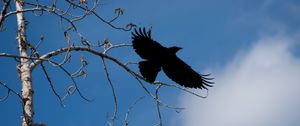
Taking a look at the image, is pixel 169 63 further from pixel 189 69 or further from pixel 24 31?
pixel 24 31

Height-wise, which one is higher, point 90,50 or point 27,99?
point 90,50

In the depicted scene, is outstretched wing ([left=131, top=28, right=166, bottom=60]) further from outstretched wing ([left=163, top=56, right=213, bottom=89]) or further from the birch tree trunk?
the birch tree trunk

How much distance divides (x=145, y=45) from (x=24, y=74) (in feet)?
5.18

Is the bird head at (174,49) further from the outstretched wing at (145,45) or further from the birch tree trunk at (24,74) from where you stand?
the birch tree trunk at (24,74)

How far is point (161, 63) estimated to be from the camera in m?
6.17

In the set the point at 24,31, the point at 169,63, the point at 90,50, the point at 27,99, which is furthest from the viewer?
the point at 169,63

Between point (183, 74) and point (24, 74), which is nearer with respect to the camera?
point (24, 74)

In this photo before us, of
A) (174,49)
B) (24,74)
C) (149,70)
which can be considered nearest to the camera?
(24,74)

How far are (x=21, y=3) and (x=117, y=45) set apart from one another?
3.69 ft

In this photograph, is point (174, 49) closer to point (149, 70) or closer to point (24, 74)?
point (149, 70)

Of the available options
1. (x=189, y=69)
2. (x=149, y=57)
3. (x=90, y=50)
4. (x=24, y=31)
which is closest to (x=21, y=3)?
(x=24, y=31)

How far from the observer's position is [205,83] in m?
6.48

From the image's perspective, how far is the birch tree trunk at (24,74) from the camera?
4426mm

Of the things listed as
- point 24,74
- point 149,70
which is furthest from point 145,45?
point 24,74
